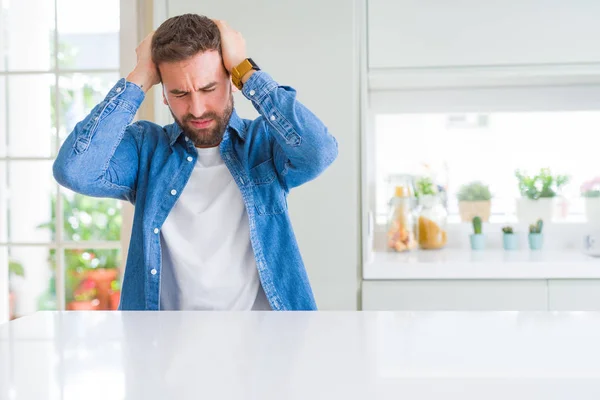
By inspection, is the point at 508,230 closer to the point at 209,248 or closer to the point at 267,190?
the point at 267,190

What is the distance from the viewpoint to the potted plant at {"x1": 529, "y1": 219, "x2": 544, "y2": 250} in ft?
8.53

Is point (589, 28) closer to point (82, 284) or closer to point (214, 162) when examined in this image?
point (214, 162)

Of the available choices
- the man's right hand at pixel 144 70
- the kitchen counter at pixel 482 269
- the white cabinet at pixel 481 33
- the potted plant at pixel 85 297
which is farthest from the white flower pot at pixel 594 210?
the potted plant at pixel 85 297

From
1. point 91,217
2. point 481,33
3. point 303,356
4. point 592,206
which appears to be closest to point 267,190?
point 303,356

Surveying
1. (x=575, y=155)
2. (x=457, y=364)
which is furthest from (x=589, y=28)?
(x=457, y=364)

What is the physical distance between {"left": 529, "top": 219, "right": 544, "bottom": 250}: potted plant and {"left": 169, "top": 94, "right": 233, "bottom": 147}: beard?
1.66 m

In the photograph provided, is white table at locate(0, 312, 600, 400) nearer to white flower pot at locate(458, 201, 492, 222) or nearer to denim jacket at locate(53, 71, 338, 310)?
denim jacket at locate(53, 71, 338, 310)

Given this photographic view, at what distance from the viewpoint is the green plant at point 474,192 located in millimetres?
2826

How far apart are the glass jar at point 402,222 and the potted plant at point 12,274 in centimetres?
167

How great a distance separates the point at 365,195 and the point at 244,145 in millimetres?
840

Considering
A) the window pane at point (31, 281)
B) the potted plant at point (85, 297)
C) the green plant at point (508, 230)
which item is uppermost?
the green plant at point (508, 230)

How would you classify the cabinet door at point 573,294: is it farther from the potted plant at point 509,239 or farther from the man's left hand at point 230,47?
the man's left hand at point 230,47

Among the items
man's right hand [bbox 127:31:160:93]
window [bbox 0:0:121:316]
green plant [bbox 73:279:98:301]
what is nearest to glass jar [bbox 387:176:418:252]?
window [bbox 0:0:121:316]

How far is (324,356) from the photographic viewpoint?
0.70 meters
